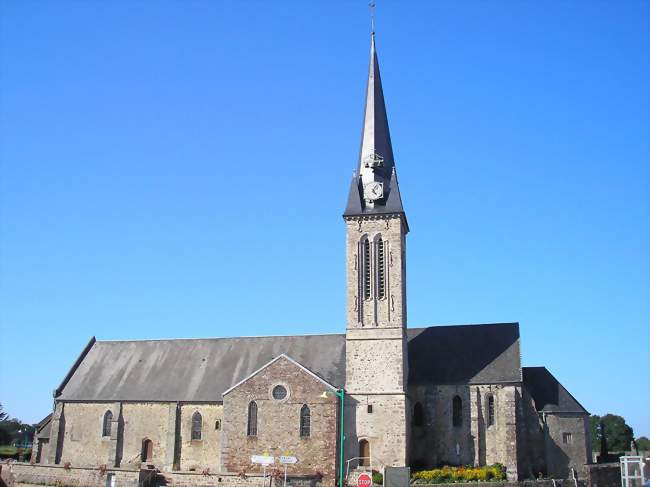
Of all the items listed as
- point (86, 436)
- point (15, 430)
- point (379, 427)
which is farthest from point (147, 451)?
point (15, 430)

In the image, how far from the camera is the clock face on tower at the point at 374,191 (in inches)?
1517

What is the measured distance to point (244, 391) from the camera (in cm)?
3722

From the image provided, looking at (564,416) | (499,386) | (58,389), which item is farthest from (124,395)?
(564,416)

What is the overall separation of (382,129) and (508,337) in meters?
14.5

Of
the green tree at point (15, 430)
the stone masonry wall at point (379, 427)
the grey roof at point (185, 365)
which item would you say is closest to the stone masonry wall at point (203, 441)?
the grey roof at point (185, 365)

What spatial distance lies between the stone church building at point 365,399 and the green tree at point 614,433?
56701 mm

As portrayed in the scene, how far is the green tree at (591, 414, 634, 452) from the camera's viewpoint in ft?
295

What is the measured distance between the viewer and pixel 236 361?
138 ft

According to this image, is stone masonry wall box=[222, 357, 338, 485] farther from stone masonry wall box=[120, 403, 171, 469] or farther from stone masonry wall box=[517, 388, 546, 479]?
stone masonry wall box=[517, 388, 546, 479]

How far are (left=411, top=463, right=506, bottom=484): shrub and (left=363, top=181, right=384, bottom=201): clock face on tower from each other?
49.7 ft

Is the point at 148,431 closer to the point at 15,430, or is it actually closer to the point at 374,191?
the point at 374,191

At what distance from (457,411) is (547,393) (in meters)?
5.44

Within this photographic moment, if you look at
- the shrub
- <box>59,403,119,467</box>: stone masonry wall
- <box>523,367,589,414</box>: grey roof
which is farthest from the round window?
<box>523,367,589,414</box>: grey roof

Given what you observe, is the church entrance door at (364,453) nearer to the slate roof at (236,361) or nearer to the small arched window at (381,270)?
the slate roof at (236,361)
